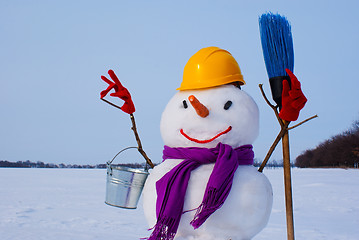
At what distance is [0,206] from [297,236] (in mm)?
4488

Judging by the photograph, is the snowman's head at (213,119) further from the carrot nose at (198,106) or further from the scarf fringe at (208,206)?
the scarf fringe at (208,206)

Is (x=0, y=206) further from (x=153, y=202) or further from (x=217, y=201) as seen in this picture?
(x=217, y=201)

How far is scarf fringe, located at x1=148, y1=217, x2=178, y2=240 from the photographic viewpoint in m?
1.99

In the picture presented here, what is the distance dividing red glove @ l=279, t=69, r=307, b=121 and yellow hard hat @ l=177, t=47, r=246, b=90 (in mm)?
308

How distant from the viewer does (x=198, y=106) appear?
205 cm

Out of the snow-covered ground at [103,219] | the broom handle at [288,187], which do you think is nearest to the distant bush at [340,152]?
the snow-covered ground at [103,219]

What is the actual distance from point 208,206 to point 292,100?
0.76 m

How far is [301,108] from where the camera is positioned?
218 cm

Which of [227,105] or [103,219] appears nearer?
[227,105]

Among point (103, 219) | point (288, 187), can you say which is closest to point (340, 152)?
point (103, 219)

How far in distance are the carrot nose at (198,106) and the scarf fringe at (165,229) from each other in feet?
1.92

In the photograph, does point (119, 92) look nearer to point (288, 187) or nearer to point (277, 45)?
point (277, 45)

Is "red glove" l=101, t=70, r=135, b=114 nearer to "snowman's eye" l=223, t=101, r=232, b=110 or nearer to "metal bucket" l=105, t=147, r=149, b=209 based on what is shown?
"metal bucket" l=105, t=147, r=149, b=209

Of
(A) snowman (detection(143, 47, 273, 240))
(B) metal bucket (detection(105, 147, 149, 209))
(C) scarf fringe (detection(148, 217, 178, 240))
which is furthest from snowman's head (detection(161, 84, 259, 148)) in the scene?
(C) scarf fringe (detection(148, 217, 178, 240))
